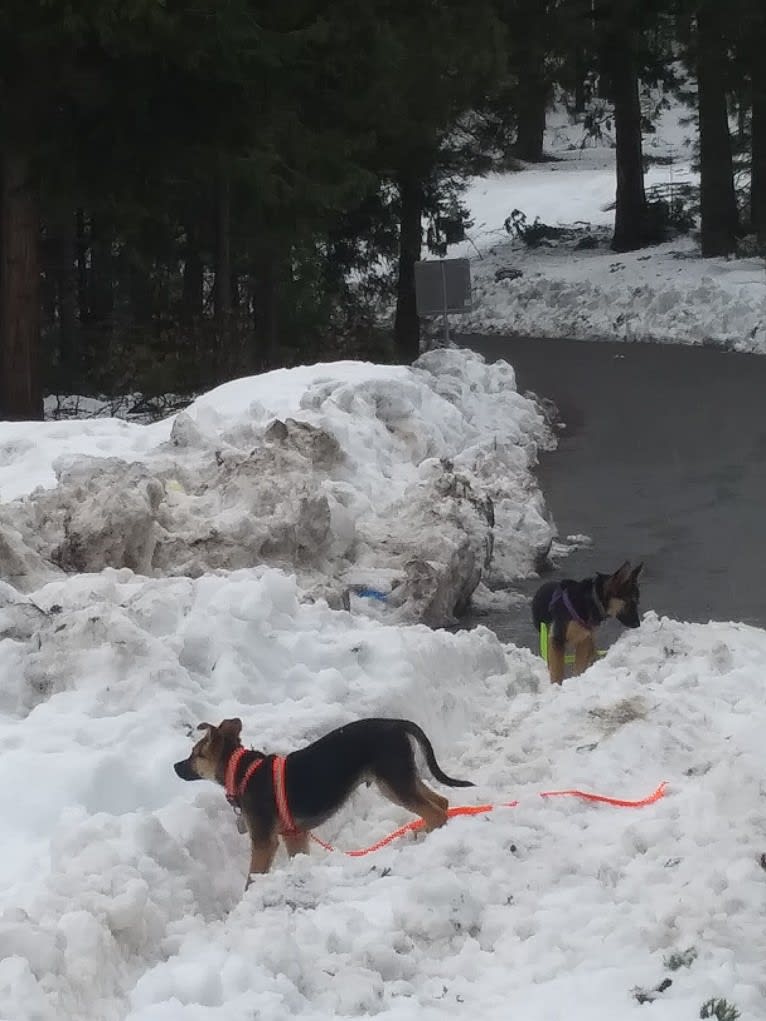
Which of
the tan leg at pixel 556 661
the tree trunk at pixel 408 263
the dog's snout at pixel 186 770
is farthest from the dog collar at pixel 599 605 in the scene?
the tree trunk at pixel 408 263

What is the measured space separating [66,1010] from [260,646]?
3.10m

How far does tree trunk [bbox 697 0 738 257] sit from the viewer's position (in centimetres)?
2953

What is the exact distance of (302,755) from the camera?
16.5 feet

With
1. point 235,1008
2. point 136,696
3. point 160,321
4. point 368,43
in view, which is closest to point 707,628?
point 136,696

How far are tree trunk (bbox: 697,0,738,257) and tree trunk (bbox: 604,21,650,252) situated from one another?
1830mm

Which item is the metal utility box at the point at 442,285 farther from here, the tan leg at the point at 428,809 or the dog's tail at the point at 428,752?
the tan leg at the point at 428,809

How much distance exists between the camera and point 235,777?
5.01m

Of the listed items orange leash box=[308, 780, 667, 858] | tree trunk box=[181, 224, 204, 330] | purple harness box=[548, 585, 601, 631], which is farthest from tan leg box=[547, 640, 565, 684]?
tree trunk box=[181, 224, 204, 330]

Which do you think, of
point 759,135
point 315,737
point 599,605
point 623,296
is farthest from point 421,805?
point 759,135

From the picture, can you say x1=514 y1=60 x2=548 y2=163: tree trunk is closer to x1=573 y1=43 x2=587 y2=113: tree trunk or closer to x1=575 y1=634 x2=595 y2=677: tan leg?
x1=573 y1=43 x2=587 y2=113: tree trunk

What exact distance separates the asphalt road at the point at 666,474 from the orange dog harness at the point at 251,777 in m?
4.42

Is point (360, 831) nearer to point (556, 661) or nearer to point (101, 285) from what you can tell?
point (556, 661)

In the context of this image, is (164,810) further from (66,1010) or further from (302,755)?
(66,1010)

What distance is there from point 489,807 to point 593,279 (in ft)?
90.9
